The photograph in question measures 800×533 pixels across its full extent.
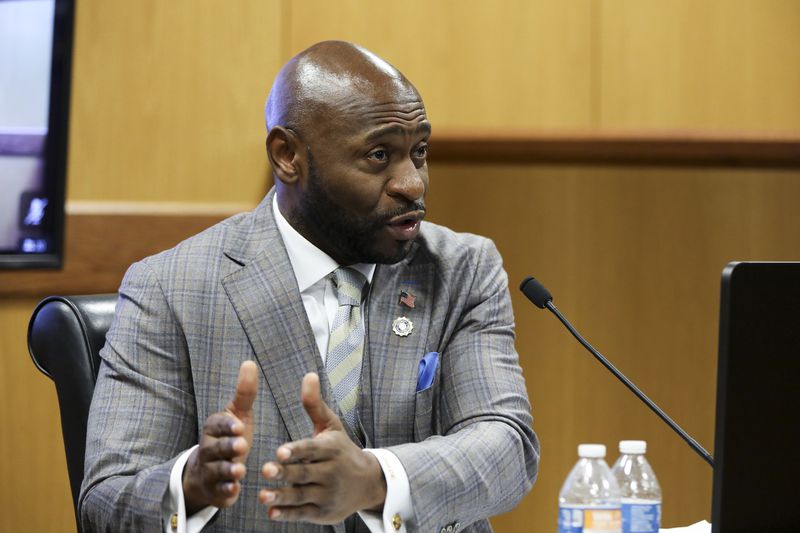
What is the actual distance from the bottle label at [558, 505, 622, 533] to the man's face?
1.73ft

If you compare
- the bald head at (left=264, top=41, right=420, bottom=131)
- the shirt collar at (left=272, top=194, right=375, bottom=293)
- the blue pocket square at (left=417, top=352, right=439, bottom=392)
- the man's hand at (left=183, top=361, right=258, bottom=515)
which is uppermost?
the bald head at (left=264, top=41, right=420, bottom=131)

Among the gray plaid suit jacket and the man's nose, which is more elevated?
the man's nose

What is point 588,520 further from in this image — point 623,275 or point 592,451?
point 623,275

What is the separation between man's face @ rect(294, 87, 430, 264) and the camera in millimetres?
1812

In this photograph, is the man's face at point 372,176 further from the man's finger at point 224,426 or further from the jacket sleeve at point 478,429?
the man's finger at point 224,426

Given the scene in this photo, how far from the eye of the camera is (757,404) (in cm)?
118

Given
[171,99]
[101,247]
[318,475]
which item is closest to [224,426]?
[318,475]

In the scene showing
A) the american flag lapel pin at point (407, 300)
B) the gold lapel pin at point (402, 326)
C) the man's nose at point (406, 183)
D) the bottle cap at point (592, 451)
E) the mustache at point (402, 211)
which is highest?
the man's nose at point (406, 183)

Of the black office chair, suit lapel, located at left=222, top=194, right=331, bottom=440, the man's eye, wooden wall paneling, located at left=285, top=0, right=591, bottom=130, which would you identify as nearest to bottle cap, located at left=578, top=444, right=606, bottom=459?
suit lapel, located at left=222, top=194, right=331, bottom=440

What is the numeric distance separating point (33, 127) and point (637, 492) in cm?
198

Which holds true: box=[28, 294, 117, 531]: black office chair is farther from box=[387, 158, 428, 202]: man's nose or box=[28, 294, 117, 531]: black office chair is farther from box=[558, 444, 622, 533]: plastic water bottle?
box=[558, 444, 622, 533]: plastic water bottle

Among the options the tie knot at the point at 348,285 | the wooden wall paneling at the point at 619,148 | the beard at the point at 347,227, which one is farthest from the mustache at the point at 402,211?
the wooden wall paneling at the point at 619,148

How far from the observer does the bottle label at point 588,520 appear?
1588 mm

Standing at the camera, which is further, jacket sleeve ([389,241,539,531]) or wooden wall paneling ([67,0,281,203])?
wooden wall paneling ([67,0,281,203])
